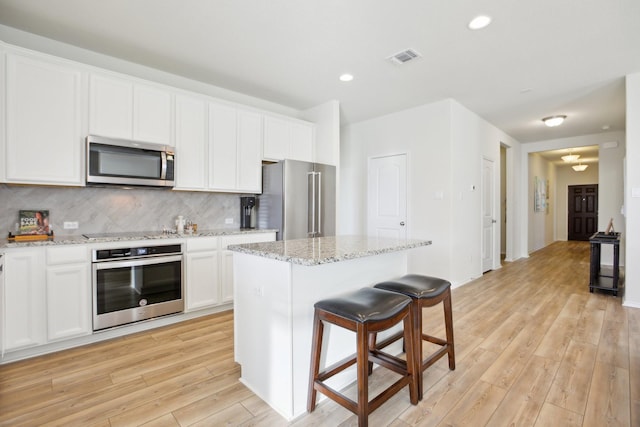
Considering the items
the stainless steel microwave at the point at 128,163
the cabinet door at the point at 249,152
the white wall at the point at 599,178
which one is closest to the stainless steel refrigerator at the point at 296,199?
the cabinet door at the point at 249,152

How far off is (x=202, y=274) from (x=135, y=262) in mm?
671

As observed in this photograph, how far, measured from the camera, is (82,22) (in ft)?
8.64

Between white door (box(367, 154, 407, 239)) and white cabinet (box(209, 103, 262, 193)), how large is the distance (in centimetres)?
218

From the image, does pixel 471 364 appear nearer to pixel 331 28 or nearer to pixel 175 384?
pixel 175 384

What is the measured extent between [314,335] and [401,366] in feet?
1.96

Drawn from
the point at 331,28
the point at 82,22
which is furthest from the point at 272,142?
the point at 82,22

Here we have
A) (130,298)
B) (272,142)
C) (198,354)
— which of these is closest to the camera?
(198,354)

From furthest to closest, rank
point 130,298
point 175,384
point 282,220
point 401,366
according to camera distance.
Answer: point 282,220 < point 130,298 < point 175,384 < point 401,366

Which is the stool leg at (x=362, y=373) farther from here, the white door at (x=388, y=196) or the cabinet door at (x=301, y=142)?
the white door at (x=388, y=196)

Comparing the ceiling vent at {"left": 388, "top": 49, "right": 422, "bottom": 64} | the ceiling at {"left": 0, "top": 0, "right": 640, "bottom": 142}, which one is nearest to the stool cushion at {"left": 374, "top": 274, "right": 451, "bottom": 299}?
the ceiling at {"left": 0, "top": 0, "right": 640, "bottom": 142}

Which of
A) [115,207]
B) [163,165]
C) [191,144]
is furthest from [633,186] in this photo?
[115,207]

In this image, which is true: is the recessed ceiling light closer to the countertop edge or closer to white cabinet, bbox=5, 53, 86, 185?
the countertop edge

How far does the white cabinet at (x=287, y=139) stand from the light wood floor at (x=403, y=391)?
2.17 metres

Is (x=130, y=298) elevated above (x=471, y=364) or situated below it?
above
